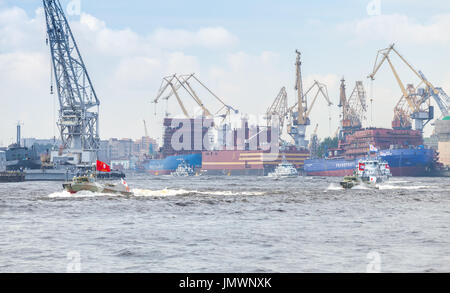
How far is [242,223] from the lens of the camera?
43.9 metres

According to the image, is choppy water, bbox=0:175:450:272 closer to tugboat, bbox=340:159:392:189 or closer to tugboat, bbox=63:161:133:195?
tugboat, bbox=63:161:133:195

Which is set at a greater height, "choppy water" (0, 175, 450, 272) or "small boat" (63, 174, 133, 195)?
"small boat" (63, 174, 133, 195)

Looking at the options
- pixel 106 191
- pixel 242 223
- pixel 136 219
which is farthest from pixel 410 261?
pixel 106 191

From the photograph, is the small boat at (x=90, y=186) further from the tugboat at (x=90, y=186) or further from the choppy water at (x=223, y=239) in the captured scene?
the choppy water at (x=223, y=239)

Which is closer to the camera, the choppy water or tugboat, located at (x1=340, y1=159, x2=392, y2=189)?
→ the choppy water

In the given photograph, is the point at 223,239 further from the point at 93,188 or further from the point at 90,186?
the point at 93,188

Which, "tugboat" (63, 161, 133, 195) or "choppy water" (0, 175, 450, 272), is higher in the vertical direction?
"tugboat" (63, 161, 133, 195)

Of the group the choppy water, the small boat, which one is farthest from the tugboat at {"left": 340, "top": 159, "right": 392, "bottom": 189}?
the choppy water

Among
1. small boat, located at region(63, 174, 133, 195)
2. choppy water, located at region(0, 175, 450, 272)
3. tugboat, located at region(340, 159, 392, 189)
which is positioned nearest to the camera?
choppy water, located at region(0, 175, 450, 272)

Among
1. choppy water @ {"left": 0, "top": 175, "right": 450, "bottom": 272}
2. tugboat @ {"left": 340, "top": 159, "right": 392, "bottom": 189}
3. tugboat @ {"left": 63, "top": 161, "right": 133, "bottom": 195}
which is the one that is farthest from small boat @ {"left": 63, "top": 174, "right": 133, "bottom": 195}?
tugboat @ {"left": 340, "top": 159, "right": 392, "bottom": 189}

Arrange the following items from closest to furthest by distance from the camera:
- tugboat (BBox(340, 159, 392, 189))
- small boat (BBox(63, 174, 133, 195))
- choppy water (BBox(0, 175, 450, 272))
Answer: choppy water (BBox(0, 175, 450, 272)) → small boat (BBox(63, 174, 133, 195)) → tugboat (BBox(340, 159, 392, 189))

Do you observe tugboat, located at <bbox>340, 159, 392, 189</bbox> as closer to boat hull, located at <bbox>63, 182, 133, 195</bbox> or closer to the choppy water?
→ boat hull, located at <bbox>63, 182, 133, 195</bbox>
